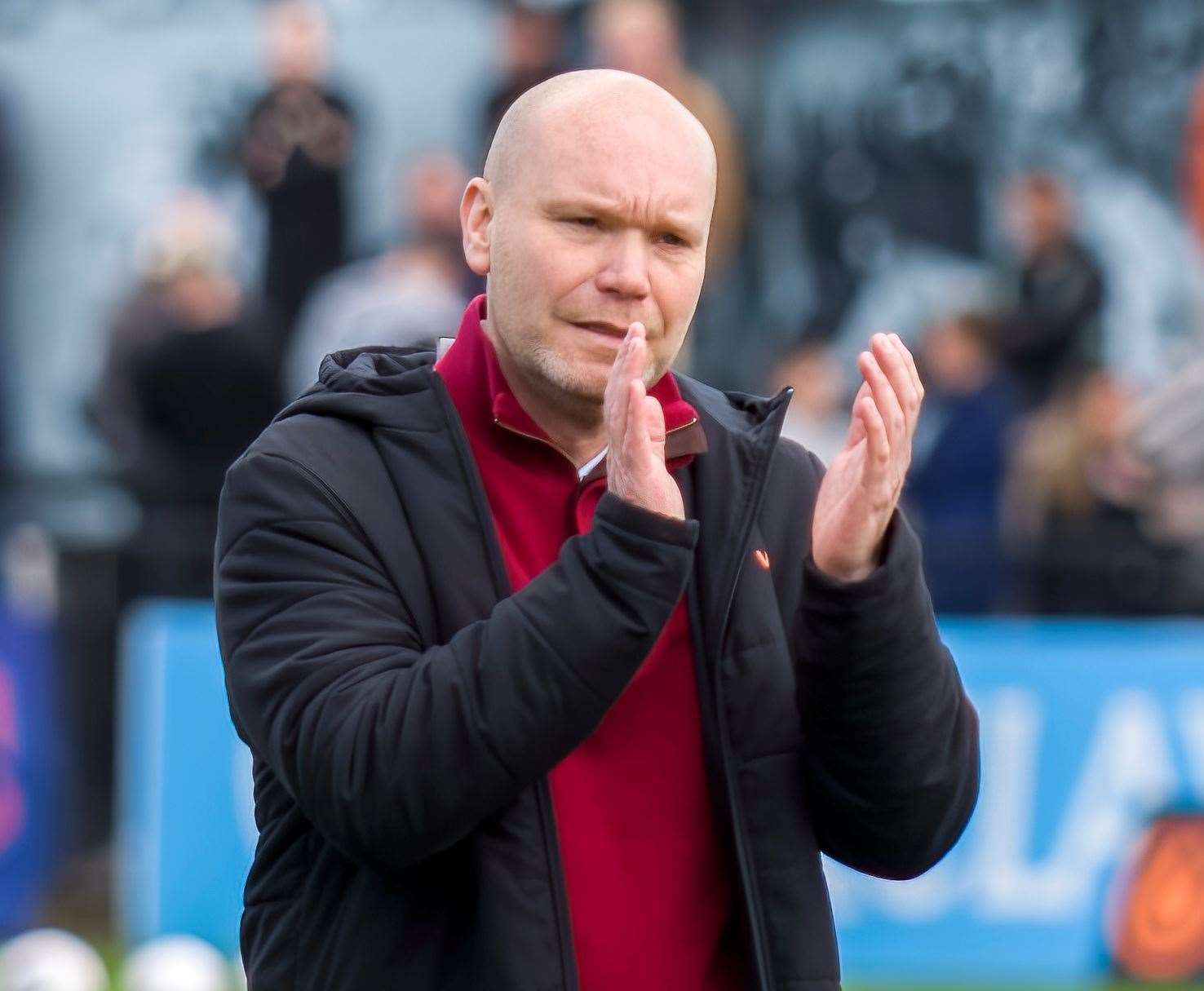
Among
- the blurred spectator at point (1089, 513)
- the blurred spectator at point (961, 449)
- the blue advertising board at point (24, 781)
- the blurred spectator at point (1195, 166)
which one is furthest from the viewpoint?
the blurred spectator at point (1195, 166)

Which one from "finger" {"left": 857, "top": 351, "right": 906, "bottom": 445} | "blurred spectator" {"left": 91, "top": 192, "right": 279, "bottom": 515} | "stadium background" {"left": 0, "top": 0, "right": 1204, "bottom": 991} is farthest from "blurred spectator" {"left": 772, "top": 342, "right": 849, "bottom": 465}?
"finger" {"left": 857, "top": 351, "right": 906, "bottom": 445}

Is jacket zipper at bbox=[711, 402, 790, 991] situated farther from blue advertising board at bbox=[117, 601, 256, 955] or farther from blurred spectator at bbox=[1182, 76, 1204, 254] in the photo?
blurred spectator at bbox=[1182, 76, 1204, 254]

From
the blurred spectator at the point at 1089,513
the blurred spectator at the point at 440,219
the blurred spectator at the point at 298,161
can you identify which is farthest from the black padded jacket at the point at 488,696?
the blurred spectator at the point at 298,161

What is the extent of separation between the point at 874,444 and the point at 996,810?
525cm

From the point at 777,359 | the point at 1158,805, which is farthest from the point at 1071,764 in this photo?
the point at 777,359

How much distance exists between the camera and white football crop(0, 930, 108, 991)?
265 inches

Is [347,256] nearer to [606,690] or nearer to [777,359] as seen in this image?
[777,359]

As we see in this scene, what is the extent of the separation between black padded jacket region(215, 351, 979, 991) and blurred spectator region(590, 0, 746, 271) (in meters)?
7.05

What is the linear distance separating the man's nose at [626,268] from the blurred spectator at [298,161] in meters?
7.76

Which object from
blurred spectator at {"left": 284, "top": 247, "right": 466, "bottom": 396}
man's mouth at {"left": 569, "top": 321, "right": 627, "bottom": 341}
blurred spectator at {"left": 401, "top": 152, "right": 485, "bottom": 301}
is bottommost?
man's mouth at {"left": 569, "top": 321, "right": 627, "bottom": 341}

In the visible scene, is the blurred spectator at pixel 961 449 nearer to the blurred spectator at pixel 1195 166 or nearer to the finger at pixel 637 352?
the blurred spectator at pixel 1195 166

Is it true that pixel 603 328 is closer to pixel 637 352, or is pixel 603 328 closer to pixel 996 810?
pixel 637 352

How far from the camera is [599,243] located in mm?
2629

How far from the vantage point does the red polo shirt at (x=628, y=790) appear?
256 centimetres
